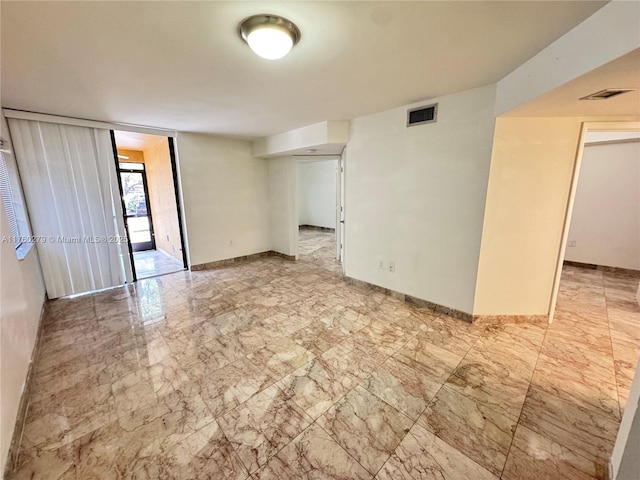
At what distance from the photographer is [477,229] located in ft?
8.34

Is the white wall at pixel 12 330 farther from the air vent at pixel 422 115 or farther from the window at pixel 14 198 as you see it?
the air vent at pixel 422 115

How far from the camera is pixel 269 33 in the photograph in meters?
1.40

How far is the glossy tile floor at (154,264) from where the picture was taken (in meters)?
4.49

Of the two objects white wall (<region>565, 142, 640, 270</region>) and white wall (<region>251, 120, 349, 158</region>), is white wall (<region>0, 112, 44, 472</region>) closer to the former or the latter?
white wall (<region>251, 120, 349, 158</region>)

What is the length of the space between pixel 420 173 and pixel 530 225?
121 cm

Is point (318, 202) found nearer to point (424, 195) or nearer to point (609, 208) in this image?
point (424, 195)

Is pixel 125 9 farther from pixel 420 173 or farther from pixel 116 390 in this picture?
pixel 420 173

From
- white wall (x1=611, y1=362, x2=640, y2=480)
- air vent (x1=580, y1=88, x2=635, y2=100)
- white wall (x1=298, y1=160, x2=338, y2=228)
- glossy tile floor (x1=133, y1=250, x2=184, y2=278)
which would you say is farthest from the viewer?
white wall (x1=298, y1=160, x2=338, y2=228)

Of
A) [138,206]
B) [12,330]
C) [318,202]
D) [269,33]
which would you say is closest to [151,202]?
[138,206]

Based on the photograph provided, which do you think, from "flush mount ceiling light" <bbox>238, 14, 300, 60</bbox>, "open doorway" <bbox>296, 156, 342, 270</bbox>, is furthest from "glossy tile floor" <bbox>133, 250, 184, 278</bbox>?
"flush mount ceiling light" <bbox>238, 14, 300, 60</bbox>

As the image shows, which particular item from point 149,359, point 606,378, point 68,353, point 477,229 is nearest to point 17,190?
point 68,353

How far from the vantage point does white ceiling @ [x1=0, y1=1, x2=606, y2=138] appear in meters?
1.30

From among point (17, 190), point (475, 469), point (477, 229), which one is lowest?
point (475, 469)

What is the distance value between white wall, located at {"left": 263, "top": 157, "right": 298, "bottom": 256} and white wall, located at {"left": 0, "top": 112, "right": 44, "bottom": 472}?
3.54 metres
